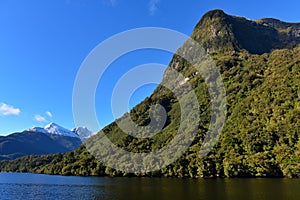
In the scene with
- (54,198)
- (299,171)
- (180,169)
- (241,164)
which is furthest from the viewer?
(180,169)

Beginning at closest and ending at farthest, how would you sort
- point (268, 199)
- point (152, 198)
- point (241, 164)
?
point (268, 199) → point (152, 198) → point (241, 164)

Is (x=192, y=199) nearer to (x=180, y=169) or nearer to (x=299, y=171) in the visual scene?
(x=299, y=171)

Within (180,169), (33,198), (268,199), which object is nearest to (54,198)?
(33,198)

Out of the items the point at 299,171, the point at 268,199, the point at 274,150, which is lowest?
the point at 268,199

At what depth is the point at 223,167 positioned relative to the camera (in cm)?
18350

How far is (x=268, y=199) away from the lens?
70312 millimetres

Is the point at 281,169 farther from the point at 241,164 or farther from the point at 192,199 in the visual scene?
the point at 192,199

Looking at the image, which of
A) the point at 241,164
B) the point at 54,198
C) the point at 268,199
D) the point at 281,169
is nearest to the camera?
the point at 268,199

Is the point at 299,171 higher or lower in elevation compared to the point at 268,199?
higher

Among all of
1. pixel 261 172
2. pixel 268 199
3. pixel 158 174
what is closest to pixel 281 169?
pixel 261 172

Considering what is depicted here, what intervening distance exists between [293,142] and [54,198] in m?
163

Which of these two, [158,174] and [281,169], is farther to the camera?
[158,174]

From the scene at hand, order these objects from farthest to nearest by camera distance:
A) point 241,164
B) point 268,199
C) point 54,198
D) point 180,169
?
point 180,169, point 241,164, point 54,198, point 268,199

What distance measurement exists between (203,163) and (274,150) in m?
46.5
